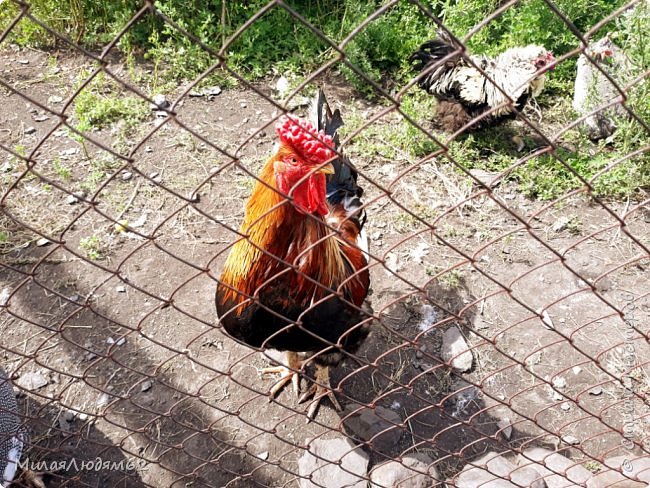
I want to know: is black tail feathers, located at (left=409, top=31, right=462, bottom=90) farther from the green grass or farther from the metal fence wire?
the green grass

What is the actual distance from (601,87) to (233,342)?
4.53 meters

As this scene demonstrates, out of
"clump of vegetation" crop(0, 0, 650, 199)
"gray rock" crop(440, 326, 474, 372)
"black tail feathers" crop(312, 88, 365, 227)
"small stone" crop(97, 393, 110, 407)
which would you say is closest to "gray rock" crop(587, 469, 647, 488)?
"gray rock" crop(440, 326, 474, 372)

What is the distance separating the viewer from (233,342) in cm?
379

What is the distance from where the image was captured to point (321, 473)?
10.0 feet

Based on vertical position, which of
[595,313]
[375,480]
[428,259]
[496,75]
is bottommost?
[375,480]

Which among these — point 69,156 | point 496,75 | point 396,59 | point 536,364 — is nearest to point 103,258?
point 69,156

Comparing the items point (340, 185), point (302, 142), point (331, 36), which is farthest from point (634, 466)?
point (331, 36)

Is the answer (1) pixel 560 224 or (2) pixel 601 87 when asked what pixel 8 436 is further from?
(2) pixel 601 87

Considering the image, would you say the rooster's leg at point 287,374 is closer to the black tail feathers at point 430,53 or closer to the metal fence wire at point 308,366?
the metal fence wire at point 308,366

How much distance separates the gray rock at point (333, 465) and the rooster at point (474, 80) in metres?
3.45

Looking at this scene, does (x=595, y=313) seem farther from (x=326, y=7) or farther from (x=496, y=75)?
(x=326, y=7)

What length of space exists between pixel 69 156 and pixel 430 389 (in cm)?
403

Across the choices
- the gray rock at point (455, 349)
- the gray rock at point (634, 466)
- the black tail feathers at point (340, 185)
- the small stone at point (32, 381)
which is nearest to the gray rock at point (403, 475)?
the gray rock at point (455, 349)

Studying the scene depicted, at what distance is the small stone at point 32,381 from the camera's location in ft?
11.2
